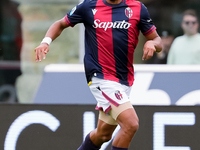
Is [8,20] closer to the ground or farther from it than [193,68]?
farther from it

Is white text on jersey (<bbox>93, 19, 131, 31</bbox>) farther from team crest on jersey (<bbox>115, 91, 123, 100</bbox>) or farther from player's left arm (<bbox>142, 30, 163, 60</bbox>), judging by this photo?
team crest on jersey (<bbox>115, 91, 123, 100</bbox>)

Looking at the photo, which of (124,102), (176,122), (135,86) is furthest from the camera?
(135,86)

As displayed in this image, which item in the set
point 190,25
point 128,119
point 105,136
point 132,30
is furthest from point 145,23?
point 190,25

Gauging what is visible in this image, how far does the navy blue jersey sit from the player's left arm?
7 centimetres

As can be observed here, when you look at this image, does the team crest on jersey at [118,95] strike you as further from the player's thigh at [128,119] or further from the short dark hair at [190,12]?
the short dark hair at [190,12]

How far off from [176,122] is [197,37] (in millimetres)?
1892

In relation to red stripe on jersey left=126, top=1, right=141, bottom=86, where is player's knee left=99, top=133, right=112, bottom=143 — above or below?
below

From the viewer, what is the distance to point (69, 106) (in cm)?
545

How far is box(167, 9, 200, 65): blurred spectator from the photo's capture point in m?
6.73

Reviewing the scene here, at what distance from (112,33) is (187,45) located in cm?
266

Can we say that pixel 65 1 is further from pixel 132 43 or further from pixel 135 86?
pixel 132 43

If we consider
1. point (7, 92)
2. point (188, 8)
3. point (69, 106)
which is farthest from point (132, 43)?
point (7, 92)

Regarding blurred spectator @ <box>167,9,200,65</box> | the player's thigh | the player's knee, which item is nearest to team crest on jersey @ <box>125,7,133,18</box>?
the player's thigh

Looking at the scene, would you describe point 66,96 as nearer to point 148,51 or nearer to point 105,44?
point 105,44
